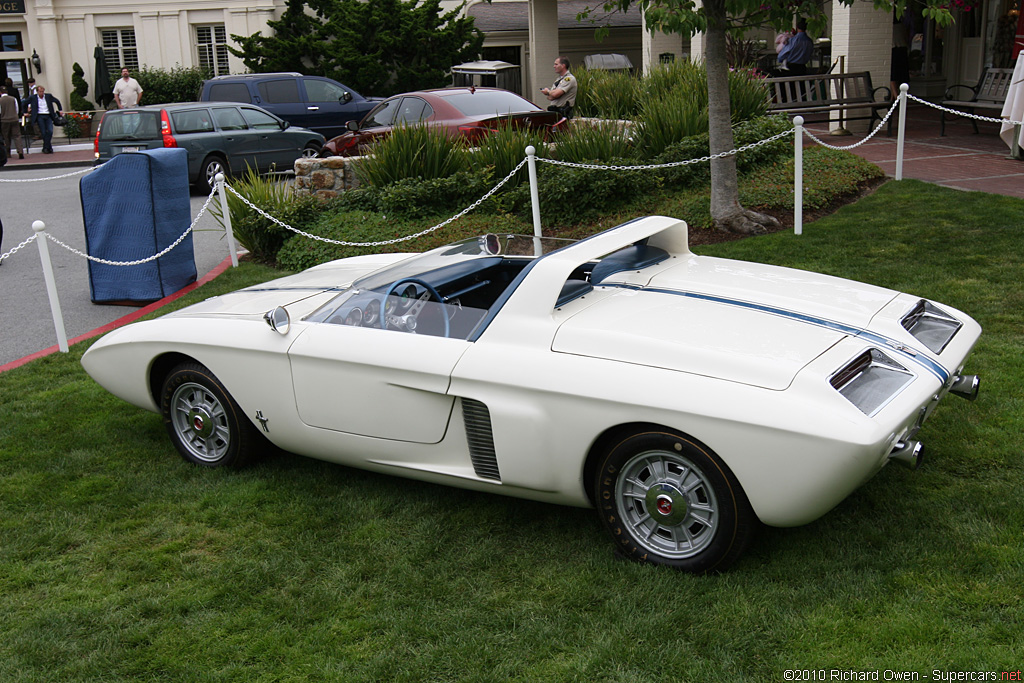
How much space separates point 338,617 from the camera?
365cm

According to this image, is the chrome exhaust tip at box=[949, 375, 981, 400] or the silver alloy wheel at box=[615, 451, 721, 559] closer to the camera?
the silver alloy wheel at box=[615, 451, 721, 559]

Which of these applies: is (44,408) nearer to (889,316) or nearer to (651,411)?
(651,411)

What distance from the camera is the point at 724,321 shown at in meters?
3.99

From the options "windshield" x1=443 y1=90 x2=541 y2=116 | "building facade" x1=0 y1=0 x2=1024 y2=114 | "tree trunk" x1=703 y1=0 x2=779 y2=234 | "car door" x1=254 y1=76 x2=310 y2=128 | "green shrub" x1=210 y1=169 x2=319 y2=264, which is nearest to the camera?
"tree trunk" x1=703 y1=0 x2=779 y2=234

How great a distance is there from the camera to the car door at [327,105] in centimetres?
2041

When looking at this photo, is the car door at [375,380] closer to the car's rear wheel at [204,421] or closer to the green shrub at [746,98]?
the car's rear wheel at [204,421]

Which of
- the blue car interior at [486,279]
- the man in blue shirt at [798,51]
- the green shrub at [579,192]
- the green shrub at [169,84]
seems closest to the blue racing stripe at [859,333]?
the blue car interior at [486,279]

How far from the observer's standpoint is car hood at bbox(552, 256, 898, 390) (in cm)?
364

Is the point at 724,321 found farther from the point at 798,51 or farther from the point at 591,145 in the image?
the point at 798,51

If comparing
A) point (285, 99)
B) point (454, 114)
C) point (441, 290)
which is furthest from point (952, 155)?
point (285, 99)

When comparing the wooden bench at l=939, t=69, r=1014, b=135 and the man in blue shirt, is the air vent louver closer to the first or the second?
the wooden bench at l=939, t=69, r=1014, b=135

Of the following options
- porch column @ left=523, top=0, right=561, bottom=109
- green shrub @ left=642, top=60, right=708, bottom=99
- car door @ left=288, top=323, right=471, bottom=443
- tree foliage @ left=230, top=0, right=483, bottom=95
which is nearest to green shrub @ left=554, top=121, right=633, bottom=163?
green shrub @ left=642, top=60, right=708, bottom=99

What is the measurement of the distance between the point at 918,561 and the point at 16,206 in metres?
15.8

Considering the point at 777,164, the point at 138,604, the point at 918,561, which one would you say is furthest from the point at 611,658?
the point at 777,164
